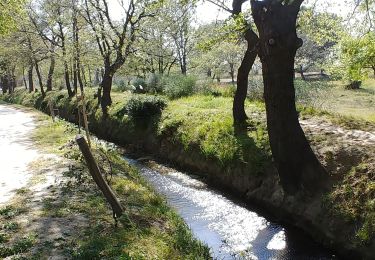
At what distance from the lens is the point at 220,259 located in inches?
347

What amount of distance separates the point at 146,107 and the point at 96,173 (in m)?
14.4

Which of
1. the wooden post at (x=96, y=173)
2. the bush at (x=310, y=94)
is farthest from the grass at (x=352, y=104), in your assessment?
the wooden post at (x=96, y=173)

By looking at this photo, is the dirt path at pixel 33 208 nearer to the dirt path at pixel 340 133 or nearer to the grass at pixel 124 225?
the grass at pixel 124 225

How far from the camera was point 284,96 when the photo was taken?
10.3 metres

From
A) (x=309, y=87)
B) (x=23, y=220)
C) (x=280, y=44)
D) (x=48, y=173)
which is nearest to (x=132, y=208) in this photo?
(x=23, y=220)

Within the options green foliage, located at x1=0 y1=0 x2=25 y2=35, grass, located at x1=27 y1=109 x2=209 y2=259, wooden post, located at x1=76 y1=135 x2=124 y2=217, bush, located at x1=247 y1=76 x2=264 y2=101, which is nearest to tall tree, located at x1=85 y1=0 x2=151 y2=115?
green foliage, located at x1=0 y1=0 x2=25 y2=35

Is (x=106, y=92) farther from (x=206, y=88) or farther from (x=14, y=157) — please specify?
(x=14, y=157)

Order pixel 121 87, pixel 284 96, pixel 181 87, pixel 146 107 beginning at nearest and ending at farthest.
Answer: pixel 284 96 < pixel 146 107 < pixel 181 87 < pixel 121 87

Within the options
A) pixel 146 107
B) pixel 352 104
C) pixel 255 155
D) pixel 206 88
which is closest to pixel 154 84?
pixel 206 88

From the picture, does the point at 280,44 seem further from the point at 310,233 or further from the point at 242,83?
the point at 242,83

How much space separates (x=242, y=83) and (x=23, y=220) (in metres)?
10.3

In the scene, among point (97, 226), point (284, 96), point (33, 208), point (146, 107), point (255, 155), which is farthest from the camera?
point (146, 107)

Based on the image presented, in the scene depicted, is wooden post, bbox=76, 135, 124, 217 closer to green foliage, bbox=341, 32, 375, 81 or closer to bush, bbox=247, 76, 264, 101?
green foliage, bbox=341, 32, 375, 81

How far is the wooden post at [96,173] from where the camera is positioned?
693 centimetres
